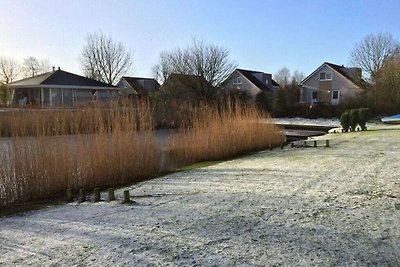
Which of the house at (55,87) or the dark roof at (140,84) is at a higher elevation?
the dark roof at (140,84)

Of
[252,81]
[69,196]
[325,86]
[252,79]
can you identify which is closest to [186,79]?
[252,81]

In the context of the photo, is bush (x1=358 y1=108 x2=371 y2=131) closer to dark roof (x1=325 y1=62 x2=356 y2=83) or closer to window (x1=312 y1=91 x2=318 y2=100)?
dark roof (x1=325 y1=62 x2=356 y2=83)

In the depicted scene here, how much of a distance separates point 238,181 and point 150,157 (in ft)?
9.39

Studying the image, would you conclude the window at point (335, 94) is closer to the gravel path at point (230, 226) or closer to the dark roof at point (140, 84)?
the dark roof at point (140, 84)

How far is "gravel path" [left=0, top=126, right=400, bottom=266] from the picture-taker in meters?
3.21

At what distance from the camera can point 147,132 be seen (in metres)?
8.68

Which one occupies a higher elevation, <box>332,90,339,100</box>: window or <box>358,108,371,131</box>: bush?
<box>332,90,339,100</box>: window

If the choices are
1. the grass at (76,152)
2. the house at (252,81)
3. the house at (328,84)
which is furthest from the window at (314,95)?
the grass at (76,152)

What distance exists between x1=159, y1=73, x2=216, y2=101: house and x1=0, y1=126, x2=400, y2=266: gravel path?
21.1 meters

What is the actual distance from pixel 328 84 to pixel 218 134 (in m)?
28.7

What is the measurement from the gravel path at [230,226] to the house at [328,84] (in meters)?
29.4

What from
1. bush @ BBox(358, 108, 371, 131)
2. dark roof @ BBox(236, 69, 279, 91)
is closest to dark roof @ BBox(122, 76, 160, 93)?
dark roof @ BBox(236, 69, 279, 91)

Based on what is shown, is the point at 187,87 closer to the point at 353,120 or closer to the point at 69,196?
the point at 353,120

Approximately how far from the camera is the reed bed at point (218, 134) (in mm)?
10875
